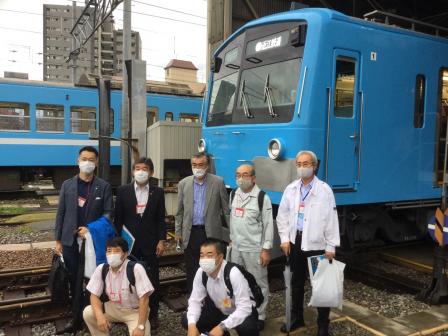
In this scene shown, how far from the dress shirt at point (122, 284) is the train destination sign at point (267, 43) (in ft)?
10.7

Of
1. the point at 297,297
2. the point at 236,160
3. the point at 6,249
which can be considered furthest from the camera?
the point at 6,249

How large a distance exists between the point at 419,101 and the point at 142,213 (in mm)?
3960

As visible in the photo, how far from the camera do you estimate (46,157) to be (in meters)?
13.8

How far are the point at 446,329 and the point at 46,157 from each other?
1226 cm

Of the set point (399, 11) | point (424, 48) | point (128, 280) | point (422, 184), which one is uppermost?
point (399, 11)

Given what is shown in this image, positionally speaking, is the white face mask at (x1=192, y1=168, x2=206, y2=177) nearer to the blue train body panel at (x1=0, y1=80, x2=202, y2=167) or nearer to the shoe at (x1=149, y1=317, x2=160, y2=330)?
the shoe at (x1=149, y1=317, x2=160, y2=330)

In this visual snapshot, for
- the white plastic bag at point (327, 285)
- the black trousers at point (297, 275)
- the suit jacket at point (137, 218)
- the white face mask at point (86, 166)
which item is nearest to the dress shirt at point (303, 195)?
the black trousers at point (297, 275)

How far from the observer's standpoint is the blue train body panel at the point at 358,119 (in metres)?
5.03

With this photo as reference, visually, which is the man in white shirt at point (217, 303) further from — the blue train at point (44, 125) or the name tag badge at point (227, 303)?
the blue train at point (44, 125)

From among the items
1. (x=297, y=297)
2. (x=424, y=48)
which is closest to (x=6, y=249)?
(x=297, y=297)

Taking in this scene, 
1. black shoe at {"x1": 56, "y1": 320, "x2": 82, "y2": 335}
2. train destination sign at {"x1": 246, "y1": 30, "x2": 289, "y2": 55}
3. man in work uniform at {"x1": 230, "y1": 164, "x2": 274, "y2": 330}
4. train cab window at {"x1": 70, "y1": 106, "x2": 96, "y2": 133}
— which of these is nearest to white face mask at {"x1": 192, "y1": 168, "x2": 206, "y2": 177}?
man in work uniform at {"x1": 230, "y1": 164, "x2": 274, "y2": 330}

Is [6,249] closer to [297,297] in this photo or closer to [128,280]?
[128,280]

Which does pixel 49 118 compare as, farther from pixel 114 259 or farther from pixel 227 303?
pixel 227 303

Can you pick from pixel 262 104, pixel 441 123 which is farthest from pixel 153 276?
pixel 441 123
